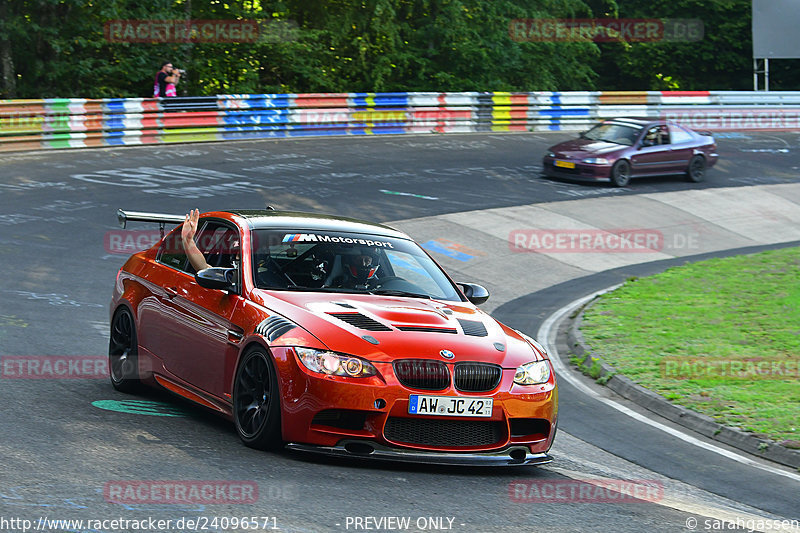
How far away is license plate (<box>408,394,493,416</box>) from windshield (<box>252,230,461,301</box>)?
4.26ft

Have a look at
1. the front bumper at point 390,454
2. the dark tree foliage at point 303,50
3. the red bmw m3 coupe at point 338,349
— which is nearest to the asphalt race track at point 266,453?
the front bumper at point 390,454

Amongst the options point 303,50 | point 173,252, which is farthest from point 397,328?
point 303,50

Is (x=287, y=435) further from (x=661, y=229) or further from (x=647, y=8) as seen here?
(x=647, y=8)

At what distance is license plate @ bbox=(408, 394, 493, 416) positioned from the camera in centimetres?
633

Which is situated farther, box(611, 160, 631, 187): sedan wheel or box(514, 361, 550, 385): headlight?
box(611, 160, 631, 187): sedan wheel

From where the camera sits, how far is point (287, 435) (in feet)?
21.1

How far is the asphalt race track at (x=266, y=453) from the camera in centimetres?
549

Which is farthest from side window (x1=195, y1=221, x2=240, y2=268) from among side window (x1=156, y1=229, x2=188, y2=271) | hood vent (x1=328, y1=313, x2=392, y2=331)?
hood vent (x1=328, y1=313, x2=392, y2=331)

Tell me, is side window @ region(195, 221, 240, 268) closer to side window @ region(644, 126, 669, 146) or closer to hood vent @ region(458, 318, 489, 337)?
hood vent @ region(458, 318, 489, 337)

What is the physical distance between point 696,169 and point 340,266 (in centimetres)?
2053

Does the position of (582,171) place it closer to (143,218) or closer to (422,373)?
(143,218)

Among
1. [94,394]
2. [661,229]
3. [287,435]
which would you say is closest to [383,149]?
[661,229]

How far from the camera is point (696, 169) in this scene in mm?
26516

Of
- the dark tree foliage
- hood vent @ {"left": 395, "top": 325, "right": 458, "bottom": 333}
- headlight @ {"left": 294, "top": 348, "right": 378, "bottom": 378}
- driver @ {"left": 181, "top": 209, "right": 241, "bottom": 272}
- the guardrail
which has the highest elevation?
the dark tree foliage
